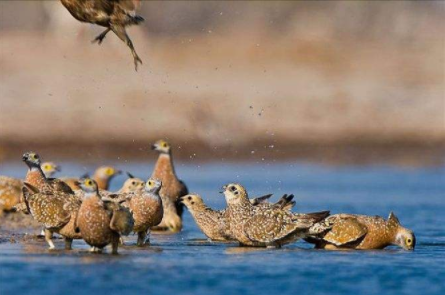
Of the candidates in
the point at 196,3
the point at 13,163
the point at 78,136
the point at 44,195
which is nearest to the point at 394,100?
the point at 78,136

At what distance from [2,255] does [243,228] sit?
2378 mm

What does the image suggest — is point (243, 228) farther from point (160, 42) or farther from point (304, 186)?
point (160, 42)

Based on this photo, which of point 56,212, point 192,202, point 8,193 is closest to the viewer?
point 56,212

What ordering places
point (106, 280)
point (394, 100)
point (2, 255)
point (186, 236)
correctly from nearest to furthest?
point (106, 280) < point (2, 255) < point (186, 236) < point (394, 100)

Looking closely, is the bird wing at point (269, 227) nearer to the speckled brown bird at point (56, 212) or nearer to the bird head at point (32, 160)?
the speckled brown bird at point (56, 212)

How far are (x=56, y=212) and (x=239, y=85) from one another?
22849 mm

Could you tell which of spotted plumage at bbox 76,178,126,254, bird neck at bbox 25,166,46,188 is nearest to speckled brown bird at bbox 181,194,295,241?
bird neck at bbox 25,166,46,188

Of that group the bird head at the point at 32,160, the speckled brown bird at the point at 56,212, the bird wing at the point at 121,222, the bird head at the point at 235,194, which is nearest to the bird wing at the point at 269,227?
the bird head at the point at 235,194

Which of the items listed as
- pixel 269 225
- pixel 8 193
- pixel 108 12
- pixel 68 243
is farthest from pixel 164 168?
pixel 108 12

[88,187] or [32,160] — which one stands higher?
[32,160]

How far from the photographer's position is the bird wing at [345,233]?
13.2 metres

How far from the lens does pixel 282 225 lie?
13195 millimetres

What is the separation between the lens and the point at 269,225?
1321 cm

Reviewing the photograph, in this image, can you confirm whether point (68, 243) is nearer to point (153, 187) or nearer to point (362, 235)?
point (153, 187)
